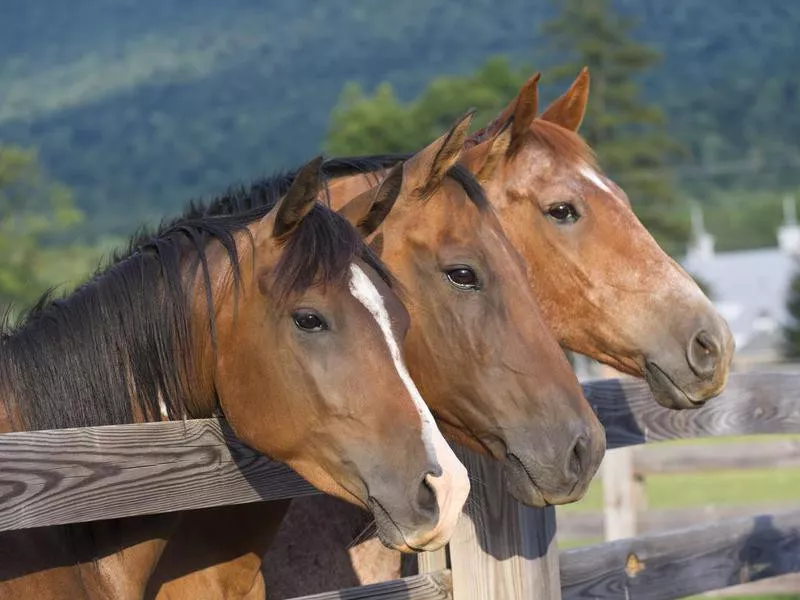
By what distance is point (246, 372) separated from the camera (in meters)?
3.14

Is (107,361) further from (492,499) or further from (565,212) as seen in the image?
(565,212)

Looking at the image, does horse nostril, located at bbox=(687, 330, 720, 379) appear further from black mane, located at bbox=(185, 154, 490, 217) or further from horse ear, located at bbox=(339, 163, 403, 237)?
horse ear, located at bbox=(339, 163, 403, 237)

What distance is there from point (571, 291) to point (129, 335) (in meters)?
1.76

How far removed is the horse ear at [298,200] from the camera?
10.1 ft

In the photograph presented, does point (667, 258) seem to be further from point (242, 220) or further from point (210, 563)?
point (210, 563)

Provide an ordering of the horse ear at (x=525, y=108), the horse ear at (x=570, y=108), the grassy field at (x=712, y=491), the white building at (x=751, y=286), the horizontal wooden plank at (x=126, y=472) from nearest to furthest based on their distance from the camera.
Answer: the horizontal wooden plank at (x=126, y=472) → the horse ear at (x=525, y=108) → the horse ear at (x=570, y=108) → the grassy field at (x=712, y=491) → the white building at (x=751, y=286)

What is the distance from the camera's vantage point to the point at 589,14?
216 ft

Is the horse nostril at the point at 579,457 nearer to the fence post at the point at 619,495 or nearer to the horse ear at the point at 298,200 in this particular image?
the horse ear at the point at 298,200

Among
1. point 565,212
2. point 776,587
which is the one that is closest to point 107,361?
point 565,212

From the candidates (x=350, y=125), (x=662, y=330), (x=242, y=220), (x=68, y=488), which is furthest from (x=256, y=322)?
(x=350, y=125)

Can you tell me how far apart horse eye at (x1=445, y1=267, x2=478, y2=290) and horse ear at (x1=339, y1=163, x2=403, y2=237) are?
11.4 inches

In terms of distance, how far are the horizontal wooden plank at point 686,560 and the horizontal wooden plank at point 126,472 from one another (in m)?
1.43

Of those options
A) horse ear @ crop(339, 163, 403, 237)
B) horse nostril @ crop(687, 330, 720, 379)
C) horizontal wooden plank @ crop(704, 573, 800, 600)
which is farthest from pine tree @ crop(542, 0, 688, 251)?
horse ear @ crop(339, 163, 403, 237)

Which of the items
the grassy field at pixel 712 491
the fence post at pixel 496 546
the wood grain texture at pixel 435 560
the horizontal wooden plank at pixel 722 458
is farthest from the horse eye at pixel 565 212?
the grassy field at pixel 712 491
